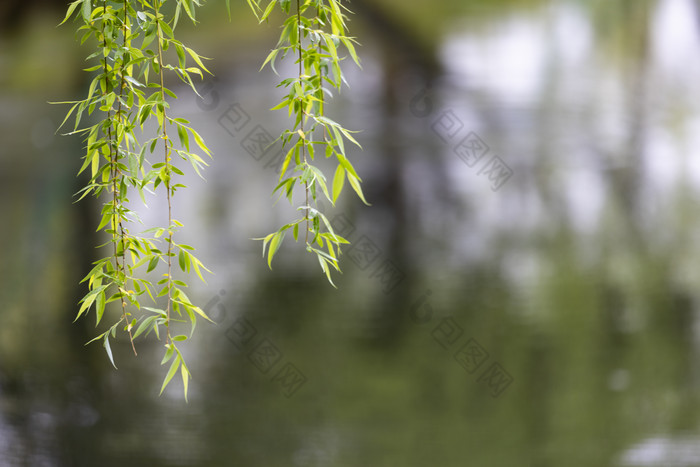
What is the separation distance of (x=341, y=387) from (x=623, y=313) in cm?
57

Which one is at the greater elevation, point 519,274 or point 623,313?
point 519,274

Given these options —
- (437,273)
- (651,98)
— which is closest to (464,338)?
(437,273)

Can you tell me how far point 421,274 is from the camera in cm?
111

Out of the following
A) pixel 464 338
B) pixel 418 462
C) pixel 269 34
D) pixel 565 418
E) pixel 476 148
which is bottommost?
pixel 565 418

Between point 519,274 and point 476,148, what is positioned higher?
point 476,148

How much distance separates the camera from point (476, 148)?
110 centimetres

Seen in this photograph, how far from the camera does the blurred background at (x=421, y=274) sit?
1.11 m

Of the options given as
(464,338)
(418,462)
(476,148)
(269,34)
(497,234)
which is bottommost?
(418,462)

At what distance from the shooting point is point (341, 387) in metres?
1.11

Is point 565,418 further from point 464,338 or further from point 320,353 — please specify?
point 320,353

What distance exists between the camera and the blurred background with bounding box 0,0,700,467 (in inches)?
43.5

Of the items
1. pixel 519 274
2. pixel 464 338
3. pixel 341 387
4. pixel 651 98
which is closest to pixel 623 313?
pixel 519 274

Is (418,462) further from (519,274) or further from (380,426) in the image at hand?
(519,274)

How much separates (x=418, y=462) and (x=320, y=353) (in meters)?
0.28
